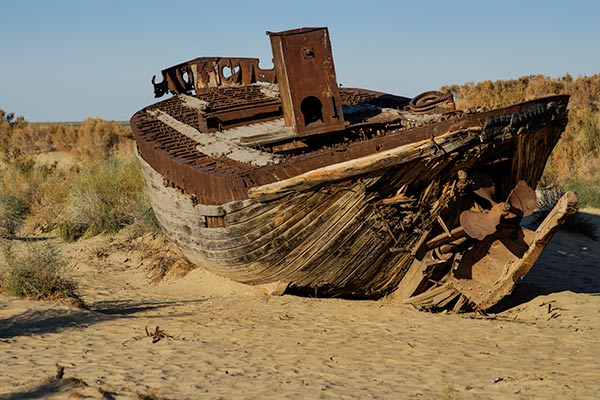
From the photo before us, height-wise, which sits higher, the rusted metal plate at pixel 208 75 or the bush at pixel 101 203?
the rusted metal plate at pixel 208 75

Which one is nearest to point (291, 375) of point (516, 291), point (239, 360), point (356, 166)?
point (239, 360)

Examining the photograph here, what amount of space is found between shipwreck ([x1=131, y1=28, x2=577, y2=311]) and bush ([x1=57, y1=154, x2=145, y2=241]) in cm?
403

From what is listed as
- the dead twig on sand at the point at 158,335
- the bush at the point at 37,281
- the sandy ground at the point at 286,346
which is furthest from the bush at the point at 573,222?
the dead twig on sand at the point at 158,335

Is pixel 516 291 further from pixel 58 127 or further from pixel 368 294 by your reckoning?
pixel 58 127

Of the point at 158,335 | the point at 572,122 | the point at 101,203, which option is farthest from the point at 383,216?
the point at 572,122

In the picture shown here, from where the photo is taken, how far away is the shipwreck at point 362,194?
7.12 metres

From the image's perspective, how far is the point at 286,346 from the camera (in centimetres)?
691

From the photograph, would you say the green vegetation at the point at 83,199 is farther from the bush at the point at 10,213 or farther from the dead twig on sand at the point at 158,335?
the dead twig on sand at the point at 158,335

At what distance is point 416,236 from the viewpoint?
780 centimetres

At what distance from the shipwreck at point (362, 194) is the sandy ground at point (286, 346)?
1.44 feet

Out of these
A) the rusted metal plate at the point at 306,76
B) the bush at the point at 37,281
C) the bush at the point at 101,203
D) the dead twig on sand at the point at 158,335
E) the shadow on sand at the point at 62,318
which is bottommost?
the dead twig on sand at the point at 158,335

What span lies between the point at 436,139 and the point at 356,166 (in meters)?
0.72

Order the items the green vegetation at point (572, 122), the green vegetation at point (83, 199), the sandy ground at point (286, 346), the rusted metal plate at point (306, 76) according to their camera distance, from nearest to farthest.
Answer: the sandy ground at point (286, 346)
the rusted metal plate at point (306, 76)
the green vegetation at point (83, 199)
the green vegetation at point (572, 122)

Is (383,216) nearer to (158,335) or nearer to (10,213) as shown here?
(158,335)
